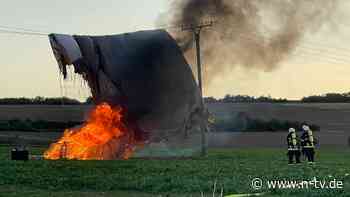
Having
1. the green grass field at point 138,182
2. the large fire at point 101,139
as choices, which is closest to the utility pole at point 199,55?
the large fire at point 101,139

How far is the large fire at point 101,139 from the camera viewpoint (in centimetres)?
3425

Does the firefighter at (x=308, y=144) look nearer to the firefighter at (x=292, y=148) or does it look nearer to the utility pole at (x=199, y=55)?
the firefighter at (x=292, y=148)

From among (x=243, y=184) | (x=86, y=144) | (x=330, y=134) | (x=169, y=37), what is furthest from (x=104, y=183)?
(x=330, y=134)

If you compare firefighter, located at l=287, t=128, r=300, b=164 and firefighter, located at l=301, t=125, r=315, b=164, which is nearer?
firefighter, located at l=287, t=128, r=300, b=164

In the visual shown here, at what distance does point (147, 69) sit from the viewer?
116ft

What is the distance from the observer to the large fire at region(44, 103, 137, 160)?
3425 cm

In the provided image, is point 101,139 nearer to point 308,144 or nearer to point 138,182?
point 308,144

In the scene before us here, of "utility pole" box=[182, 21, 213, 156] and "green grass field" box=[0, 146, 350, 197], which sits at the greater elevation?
"utility pole" box=[182, 21, 213, 156]

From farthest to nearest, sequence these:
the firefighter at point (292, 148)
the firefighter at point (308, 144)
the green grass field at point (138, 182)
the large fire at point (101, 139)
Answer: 1. the large fire at point (101, 139)
2. the firefighter at point (308, 144)
3. the firefighter at point (292, 148)
4. the green grass field at point (138, 182)

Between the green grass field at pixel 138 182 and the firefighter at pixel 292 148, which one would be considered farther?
the firefighter at pixel 292 148

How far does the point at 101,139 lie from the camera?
34.5 metres

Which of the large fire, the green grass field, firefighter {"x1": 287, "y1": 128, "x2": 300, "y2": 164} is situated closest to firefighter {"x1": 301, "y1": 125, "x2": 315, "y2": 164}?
firefighter {"x1": 287, "y1": 128, "x2": 300, "y2": 164}

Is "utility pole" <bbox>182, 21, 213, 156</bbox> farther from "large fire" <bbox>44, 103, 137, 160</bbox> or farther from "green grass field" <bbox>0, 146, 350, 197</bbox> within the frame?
"green grass field" <bbox>0, 146, 350, 197</bbox>

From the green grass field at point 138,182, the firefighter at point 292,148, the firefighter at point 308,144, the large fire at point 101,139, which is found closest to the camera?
the green grass field at point 138,182
